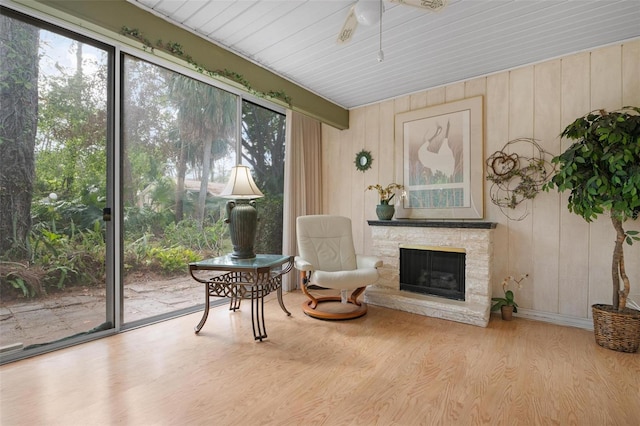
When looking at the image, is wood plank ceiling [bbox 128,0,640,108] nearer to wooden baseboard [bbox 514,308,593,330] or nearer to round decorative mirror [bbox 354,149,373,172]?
round decorative mirror [bbox 354,149,373,172]

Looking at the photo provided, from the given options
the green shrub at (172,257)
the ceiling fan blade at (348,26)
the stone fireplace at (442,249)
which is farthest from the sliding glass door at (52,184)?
the stone fireplace at (442,249)

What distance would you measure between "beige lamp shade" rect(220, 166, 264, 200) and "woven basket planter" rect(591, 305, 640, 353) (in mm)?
2999

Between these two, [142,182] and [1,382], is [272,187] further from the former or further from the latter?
[1,382]

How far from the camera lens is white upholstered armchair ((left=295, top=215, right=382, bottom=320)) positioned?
9.79 feet

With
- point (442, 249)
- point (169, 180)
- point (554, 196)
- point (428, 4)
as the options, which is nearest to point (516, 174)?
point (554, 196)

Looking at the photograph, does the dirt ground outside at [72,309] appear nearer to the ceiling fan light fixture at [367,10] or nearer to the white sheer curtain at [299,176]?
the white sheer curtain at [299,176]

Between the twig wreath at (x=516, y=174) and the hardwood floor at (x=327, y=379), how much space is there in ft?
4.21

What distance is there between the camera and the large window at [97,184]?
203 cm

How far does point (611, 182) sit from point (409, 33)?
1951 millimetres

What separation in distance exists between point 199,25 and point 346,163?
8.25 feet

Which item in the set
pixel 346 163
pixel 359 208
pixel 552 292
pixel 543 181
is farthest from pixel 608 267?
pixel 346 163

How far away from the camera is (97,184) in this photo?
2.38 metres

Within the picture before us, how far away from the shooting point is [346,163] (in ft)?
14.3

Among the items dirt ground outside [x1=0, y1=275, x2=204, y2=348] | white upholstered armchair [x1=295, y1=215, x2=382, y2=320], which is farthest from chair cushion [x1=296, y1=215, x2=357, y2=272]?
dirt ground outside [x1=0, y1=275, x2=204, y2=348]
